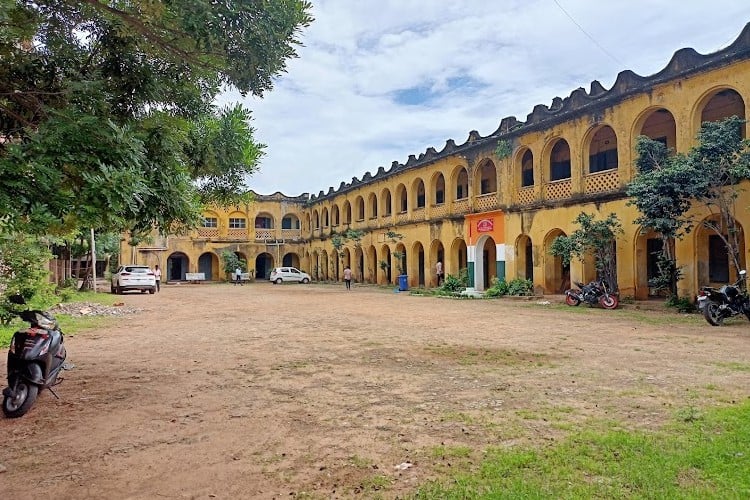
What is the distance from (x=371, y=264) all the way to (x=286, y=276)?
7005 mm

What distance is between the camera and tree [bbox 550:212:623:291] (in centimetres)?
1502

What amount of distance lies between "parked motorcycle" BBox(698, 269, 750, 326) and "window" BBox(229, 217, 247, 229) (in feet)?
109

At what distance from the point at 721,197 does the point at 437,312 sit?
6.91 meters

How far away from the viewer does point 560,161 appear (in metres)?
19.7

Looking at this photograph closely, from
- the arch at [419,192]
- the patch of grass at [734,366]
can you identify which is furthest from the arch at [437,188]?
the patch of grass at [734,366]

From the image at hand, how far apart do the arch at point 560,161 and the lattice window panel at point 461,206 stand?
152 inches

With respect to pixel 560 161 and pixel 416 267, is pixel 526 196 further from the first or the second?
pixel 416 267

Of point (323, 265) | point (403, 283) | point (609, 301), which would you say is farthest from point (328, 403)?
point (323, 265)

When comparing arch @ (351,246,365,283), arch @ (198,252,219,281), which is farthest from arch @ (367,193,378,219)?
arch @ (198,252,219,281)

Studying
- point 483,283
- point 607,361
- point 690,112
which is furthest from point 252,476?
point 483,283

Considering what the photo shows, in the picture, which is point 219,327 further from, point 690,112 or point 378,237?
point 378,237

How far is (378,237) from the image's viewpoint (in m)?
29.8

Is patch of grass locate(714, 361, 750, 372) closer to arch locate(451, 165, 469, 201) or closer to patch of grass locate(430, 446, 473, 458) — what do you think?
patch of grass locate(430, 446, 473, 458)

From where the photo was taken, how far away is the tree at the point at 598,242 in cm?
1502
